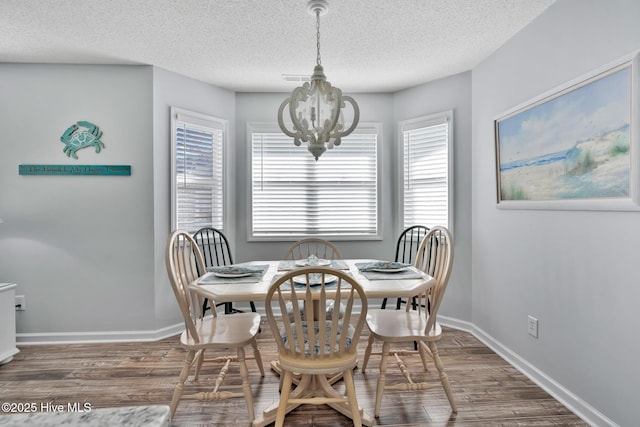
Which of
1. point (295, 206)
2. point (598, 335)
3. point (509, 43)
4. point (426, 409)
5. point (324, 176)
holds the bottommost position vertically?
point (426, 409)

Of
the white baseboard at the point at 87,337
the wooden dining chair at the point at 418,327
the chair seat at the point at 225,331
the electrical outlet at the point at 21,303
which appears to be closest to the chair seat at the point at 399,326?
the wooden dining chair at the point at 418,327

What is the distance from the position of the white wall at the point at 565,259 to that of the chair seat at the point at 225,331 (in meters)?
1.93

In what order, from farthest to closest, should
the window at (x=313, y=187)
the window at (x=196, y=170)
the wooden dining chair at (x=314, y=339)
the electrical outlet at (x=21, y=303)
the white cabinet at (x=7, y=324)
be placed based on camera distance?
1. the window at (x=313, y=187)
2. the window at (x=196, y=170)
3. the electrical outlet at (x=21, y=303)
4. the white cabinet at (x=7, y=324)
5. the wooden dining chair at (x=314, y=339)

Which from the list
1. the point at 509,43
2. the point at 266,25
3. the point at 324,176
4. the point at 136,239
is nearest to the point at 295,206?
the point at 324,176

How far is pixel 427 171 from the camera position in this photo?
365cm

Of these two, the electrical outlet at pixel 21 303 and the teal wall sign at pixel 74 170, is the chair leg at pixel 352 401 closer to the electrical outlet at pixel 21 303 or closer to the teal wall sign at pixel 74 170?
the teal wall sign at pixel 74 170

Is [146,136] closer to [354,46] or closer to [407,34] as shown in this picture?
[354,46]

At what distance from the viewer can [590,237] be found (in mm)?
1926

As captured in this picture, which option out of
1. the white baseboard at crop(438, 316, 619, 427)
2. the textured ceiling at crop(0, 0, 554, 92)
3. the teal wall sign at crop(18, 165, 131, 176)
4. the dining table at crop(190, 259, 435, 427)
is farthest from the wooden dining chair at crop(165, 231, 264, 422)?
the white baseboard at crop(438, 316, 619, 427)

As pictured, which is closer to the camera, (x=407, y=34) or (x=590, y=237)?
(x=590, y=237)

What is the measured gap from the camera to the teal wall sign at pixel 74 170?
308cm

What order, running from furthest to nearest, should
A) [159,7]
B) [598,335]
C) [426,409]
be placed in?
[159,7], [426,409], [598,335]

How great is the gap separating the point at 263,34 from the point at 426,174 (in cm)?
212

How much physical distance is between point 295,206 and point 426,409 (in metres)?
2.44
